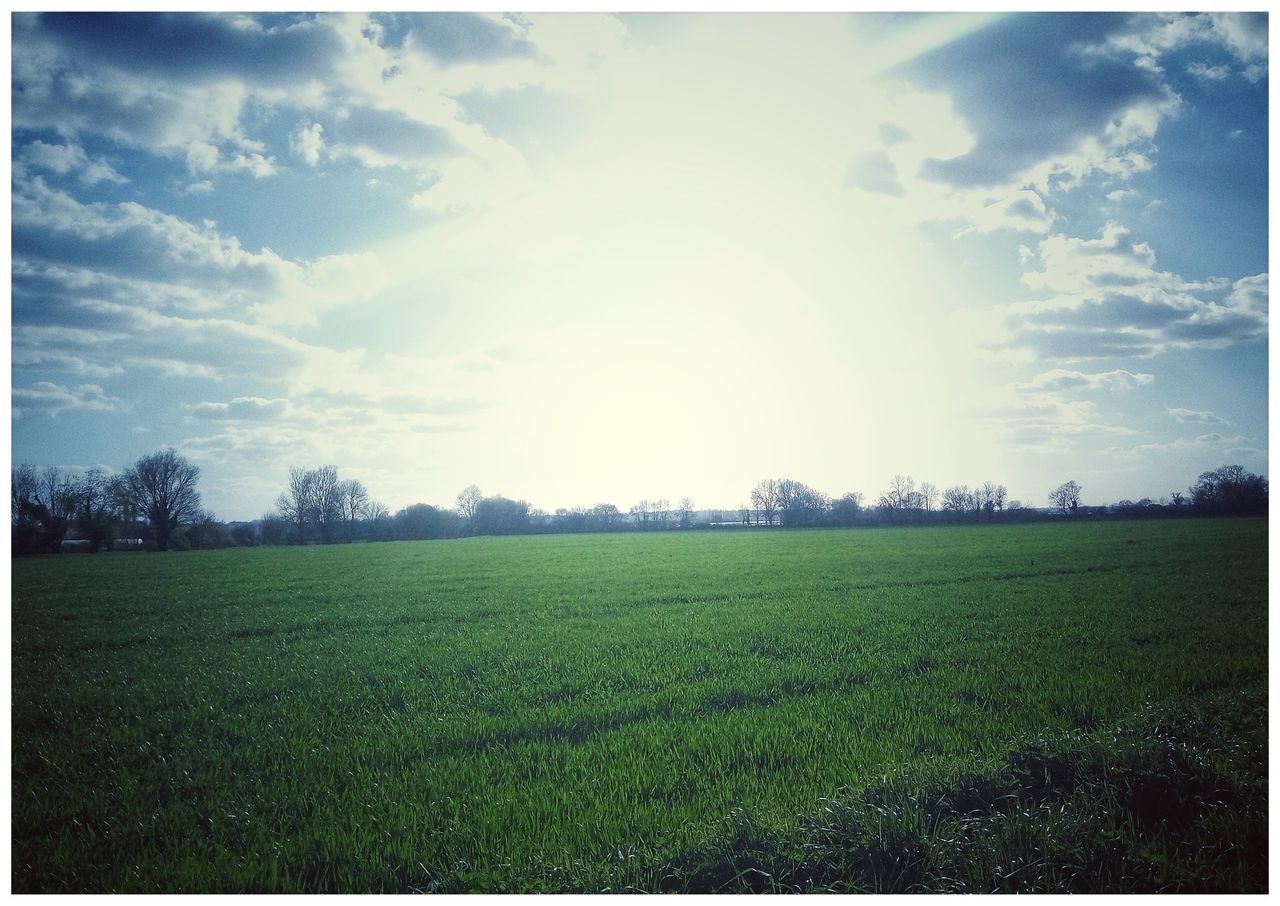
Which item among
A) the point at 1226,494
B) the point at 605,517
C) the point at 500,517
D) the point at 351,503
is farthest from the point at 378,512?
the point at 1226,494

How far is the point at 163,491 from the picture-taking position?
3312 centimetres

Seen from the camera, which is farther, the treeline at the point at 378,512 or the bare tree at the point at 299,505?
the bare tree at the point at 299,505

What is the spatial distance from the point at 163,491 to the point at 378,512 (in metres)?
42.0

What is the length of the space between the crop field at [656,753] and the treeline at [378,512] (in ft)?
11.2

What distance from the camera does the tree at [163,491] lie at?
2861 cm

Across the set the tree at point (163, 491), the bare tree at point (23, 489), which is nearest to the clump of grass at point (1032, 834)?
the bare tree at point (23, 489)

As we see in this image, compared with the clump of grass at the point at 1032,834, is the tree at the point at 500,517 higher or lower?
lower

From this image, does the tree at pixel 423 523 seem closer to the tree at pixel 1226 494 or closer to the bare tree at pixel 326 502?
the bare tree at pixel 326 502

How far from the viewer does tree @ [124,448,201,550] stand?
28.6m

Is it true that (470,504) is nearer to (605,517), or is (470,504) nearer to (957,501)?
(605,517)

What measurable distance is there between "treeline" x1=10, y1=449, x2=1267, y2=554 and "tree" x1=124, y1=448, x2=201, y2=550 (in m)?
0.11

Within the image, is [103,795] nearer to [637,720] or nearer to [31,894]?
[31,894]

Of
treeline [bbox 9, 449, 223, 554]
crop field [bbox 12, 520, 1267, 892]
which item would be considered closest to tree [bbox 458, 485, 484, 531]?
treeline [bbox 9, 449, 223, 554]

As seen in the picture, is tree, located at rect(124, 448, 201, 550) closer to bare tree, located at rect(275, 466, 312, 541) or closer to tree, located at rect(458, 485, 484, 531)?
bare tree, located at rect(275, 466, 312, 541)
